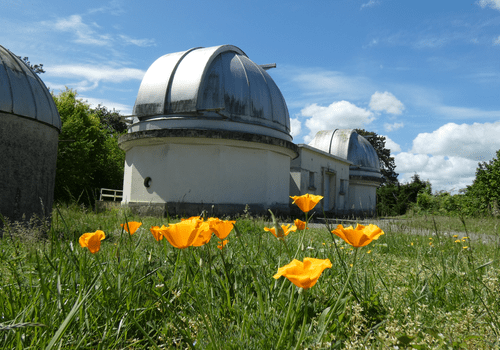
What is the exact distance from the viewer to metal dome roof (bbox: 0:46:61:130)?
577cm

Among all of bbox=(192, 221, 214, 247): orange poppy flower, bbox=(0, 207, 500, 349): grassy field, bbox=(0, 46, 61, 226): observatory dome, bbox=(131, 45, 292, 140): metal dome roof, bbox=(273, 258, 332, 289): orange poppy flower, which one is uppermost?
bbox=(131, 45, 292, 140): metal dome roof

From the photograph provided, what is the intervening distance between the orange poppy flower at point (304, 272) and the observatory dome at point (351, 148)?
981 inches

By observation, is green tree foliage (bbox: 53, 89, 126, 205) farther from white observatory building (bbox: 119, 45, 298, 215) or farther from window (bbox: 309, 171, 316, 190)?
window (bbox: 309, 171, 316, 190)

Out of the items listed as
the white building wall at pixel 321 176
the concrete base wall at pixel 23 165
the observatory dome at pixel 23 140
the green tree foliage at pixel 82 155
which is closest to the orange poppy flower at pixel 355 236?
the concrete base wall at pixel 23 165

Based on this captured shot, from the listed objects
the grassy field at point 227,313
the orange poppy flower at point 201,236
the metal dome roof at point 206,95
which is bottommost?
the grassy field at point 227,313

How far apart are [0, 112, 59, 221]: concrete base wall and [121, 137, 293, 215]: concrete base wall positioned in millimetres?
4781

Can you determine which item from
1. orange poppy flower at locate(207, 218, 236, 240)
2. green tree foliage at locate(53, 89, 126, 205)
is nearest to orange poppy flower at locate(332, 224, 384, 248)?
orange poppy flower at locate(207, 218, 236, 240)

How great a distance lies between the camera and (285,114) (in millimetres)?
14109

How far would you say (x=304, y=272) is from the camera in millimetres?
818

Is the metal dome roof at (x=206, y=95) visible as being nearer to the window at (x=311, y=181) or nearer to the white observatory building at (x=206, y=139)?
the white observatory building at (x=206, y=139)

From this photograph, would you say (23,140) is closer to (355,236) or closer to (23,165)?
(23,165)

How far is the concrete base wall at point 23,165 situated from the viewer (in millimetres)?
5676

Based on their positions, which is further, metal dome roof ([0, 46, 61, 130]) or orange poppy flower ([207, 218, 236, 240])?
metal dome roof ([0, 46, 61, 130])

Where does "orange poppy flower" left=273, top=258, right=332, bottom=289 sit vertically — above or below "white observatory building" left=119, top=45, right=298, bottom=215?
below
